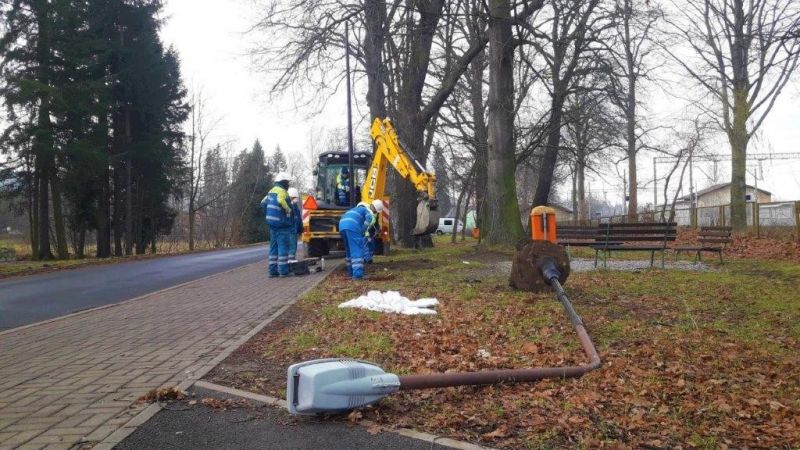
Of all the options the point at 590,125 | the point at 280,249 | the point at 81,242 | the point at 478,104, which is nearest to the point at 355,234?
the point at 280,249

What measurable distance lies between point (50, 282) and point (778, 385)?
50.5ft

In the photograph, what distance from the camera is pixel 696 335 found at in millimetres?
5934

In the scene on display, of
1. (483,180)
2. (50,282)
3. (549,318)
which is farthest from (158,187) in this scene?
(549,318)

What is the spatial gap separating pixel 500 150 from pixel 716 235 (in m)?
5.41

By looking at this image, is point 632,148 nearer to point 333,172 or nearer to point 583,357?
point 333,172

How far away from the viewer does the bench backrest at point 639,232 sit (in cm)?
1216

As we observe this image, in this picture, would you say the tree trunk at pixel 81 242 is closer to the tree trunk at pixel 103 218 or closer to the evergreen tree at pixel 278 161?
the tree trunk at pixel 103 218

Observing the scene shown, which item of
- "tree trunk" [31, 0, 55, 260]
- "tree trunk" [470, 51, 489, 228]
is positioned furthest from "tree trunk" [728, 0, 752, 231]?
"tree trunk" [31, 0, 55, 260]

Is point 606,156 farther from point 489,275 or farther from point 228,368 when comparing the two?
point 228,368

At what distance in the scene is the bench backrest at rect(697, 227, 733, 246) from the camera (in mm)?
13494

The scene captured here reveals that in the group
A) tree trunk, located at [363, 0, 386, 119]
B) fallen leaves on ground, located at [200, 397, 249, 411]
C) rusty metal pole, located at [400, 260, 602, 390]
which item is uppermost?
tree trunk, located at [363, 0, 386, 119]

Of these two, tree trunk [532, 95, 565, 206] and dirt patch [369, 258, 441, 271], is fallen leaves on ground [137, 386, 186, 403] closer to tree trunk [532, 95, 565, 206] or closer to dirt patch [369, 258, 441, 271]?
dirt patch [369, 258, 441, 271]

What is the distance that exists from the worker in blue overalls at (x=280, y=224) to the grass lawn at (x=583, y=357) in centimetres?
351

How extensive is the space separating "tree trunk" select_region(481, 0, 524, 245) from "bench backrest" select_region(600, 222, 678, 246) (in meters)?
3.16
